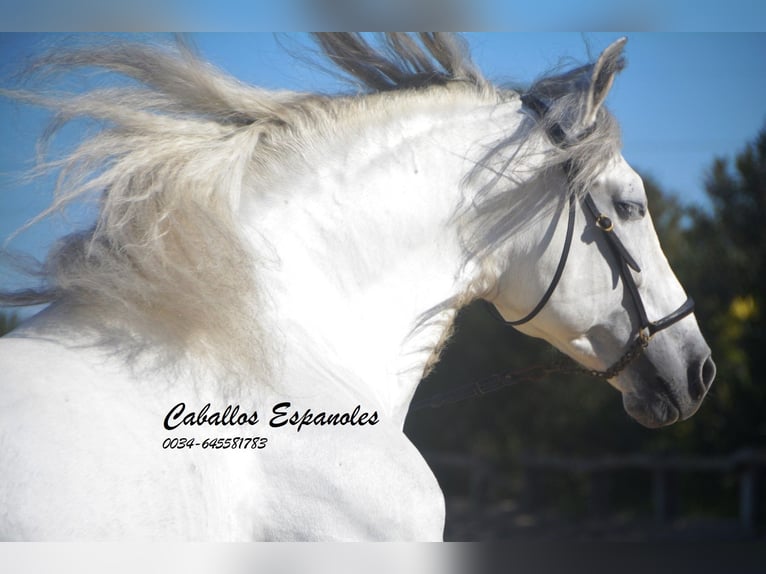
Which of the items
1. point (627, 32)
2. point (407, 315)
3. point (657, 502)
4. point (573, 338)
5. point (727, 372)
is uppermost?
point (627, 32)

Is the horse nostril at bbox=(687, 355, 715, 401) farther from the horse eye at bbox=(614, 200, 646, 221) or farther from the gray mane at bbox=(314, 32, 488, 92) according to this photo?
the gray mane at bbox=(314, 32, 488, 92)

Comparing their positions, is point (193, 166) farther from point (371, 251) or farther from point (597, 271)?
point (597, 271)

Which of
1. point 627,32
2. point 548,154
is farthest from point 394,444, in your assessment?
point 627,32

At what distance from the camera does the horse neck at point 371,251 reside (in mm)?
1576

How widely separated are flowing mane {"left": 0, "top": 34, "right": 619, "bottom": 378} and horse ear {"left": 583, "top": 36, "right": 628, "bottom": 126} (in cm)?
3

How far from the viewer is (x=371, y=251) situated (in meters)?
1.68

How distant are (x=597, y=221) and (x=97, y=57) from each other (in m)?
1.15

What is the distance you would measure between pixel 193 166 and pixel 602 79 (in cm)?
91

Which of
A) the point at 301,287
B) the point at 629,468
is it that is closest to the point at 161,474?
the point at 301,287

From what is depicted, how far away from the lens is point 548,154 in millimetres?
1803

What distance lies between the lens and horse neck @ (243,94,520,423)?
5.17ft

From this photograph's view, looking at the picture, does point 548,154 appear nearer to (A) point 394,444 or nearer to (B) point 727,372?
(A) point 394,444

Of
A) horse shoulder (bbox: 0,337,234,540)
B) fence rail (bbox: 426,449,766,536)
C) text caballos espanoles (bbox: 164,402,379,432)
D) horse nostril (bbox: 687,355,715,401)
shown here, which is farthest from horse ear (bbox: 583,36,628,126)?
fence rail (bbox: 426,449,766,536)

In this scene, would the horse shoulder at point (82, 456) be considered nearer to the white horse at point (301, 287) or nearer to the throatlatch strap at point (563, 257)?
the white horse at point (301, 287)
